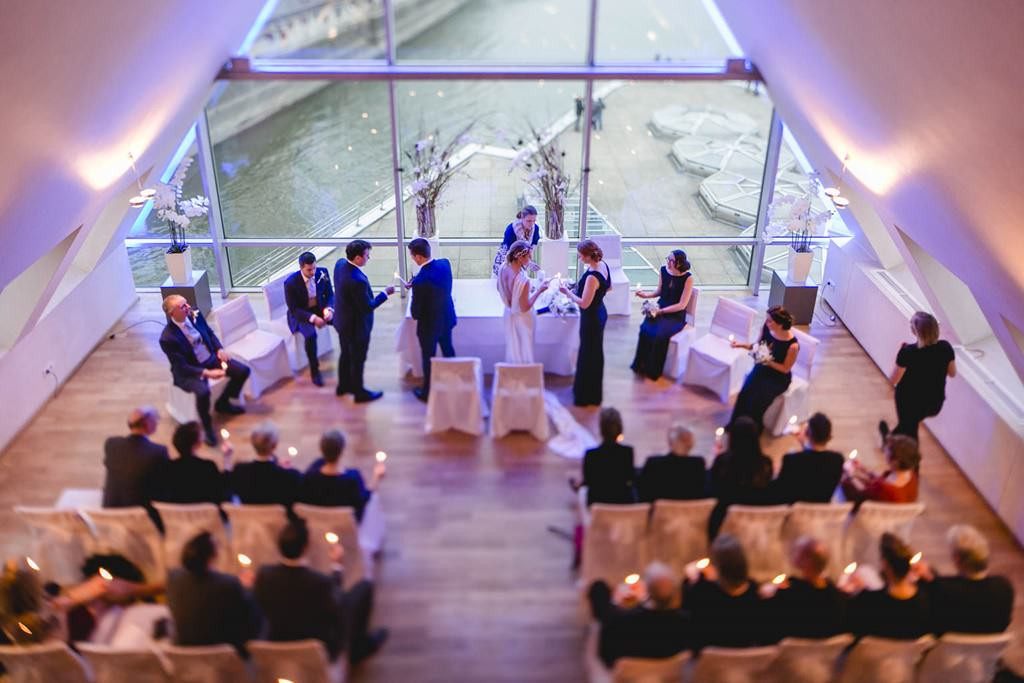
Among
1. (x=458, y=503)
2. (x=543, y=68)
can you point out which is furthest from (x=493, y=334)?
(x=543, y=68)

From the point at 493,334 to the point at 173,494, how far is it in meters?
3.38

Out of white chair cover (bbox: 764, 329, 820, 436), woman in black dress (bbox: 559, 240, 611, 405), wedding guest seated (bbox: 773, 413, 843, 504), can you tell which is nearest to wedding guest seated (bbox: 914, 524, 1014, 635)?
wedding guest seated (bbox: 773, 413, 843, 504)

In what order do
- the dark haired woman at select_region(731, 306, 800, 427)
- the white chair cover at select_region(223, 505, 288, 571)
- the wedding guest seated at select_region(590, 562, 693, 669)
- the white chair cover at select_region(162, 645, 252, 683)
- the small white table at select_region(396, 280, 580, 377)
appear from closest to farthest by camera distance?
the wedding guest seated at select_region(590, 562, 693, 669), the white chair cover at select_region(162, 645, 252, 683), the white chair cover at select_region(223, 505, 288, 571), the dark haired woman at select_region(731, 306, 800, 427), the small white table at select_region(396, 280, 580, 377)

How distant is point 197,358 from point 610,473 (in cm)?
359

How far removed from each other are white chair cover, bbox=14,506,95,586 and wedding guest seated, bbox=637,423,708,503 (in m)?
3.28

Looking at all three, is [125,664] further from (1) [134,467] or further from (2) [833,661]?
(2) [833,661]

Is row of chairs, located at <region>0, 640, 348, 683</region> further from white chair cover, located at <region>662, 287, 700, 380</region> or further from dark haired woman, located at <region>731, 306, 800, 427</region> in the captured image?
white chair cover, located at <region>662, 287, 700, 380</region>

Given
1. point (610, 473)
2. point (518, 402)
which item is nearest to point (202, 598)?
point (610, 473)

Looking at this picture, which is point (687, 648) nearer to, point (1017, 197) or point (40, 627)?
point (1017, 197)

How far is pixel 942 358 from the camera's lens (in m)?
5.88

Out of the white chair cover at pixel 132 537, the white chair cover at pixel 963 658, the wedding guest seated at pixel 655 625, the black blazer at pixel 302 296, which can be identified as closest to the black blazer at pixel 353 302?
the black blazer at pixel 302 296

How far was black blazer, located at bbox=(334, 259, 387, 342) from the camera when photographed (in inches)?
269

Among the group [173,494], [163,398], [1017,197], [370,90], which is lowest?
[163,398]

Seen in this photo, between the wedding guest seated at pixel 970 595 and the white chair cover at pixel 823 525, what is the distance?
0.72 meters
